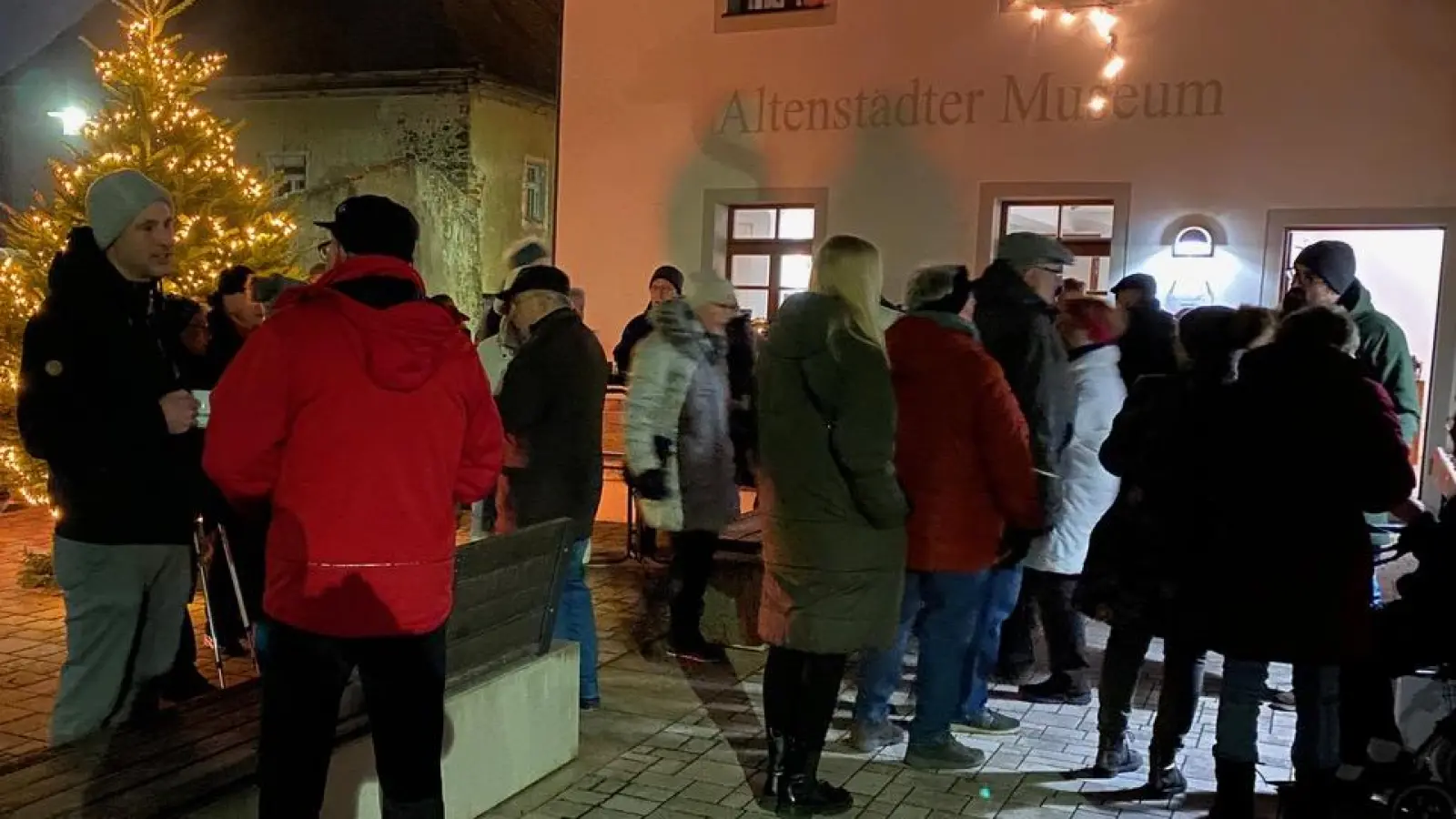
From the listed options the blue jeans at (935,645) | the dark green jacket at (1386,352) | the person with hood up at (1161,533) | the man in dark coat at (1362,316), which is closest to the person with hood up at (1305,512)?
the person with hood up at (1161,533)

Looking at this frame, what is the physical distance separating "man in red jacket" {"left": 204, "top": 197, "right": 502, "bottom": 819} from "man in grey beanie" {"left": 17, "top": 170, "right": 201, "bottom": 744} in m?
1.19

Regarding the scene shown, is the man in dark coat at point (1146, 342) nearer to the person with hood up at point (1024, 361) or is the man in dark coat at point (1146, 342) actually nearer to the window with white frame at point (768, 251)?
the person with hood up at point (1024, 361)

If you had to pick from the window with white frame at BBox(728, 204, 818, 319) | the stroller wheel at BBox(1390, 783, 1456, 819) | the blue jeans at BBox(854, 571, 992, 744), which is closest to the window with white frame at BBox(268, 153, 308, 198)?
the window with white frame at BBox(728, 204, 818, 319)

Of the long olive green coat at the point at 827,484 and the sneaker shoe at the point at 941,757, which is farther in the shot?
the sneaker shoe at the point at 941,757

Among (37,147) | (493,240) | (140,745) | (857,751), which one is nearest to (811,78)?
(857,751)

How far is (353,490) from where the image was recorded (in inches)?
102

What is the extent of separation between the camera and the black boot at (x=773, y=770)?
4.17 m

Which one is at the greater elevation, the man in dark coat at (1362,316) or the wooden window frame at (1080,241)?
Result: the wooden window frame at (1080,241)

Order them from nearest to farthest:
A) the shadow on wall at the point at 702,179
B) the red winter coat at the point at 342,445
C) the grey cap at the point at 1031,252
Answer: the red winter coat at the point at 342,445 → the grey cap at the point at 1031,252 → the shadow on wall at the point at 702,179

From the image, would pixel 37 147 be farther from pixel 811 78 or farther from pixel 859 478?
pixel 859 478

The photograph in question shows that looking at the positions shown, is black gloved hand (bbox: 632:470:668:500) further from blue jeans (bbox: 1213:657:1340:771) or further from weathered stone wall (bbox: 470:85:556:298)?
weathered stone wall (bbox: 470:85:556:298)

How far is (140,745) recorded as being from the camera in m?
3.31

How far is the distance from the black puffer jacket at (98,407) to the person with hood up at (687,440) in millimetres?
2103

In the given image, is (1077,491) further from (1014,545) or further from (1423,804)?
(1423,804)
